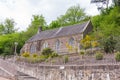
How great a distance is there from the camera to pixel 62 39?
45.3 m

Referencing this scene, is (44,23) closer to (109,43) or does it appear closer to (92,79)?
(109,43)

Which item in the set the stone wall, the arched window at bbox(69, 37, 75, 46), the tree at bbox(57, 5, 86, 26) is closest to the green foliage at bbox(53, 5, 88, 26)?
the tree at bbox(57, 5, 86, 26)

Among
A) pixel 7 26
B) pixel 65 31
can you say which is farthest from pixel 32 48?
pixel 7 26

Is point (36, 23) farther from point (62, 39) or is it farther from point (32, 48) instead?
point (62, 39)

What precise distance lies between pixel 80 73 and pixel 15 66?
614 inches

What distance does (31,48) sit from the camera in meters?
53.7

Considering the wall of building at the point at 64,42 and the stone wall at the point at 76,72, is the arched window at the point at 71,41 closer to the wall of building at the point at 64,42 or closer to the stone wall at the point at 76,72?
the wall of building at the point at 64,42

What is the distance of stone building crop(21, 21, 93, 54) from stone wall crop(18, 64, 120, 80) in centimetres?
Answer: 1422

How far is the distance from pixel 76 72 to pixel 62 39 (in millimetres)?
26633

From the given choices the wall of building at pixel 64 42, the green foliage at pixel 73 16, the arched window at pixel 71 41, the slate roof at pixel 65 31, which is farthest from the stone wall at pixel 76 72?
the green foliage at pixel 73 16

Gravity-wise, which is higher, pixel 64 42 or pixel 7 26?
pixel 7 26

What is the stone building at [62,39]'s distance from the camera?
42.0 meters

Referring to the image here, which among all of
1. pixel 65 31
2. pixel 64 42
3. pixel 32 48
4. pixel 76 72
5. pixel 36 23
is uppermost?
pixel 36 23

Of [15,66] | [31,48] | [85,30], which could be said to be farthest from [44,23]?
[15,66]
